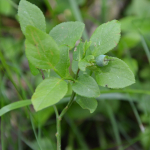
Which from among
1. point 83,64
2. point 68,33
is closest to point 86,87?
point 83,64

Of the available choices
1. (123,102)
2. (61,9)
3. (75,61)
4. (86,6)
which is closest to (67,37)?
(75,61)

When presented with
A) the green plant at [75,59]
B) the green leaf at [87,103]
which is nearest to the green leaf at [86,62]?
the green plant at [75,59]

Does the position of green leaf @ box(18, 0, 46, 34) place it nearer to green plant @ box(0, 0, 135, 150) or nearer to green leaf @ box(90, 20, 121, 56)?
green plant @ box(0, 0, 135, 150)

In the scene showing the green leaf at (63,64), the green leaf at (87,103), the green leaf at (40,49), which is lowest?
the green leaf at (87,103)

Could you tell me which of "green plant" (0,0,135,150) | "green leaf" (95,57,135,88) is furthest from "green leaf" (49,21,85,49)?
"green leaf" (95,57,135,88)

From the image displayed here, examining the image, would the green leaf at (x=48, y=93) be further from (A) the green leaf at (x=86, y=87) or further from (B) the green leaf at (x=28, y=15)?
(B) the green leaf at (x=28, y=15)

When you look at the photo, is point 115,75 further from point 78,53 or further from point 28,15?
point 28,15

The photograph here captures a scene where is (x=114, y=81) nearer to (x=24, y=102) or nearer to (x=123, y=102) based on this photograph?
(x=24, y=102)
